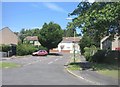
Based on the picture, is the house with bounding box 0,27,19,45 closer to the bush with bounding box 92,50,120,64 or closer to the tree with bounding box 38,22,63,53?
the tree with bounding box 38,22,63,53

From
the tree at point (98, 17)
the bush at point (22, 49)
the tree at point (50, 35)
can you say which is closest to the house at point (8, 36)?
the tree at point (50, 35)

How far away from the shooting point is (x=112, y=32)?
33.2 meters

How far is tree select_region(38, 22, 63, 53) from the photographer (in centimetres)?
8144

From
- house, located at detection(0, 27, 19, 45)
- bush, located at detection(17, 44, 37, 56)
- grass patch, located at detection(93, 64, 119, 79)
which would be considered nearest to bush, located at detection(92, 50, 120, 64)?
grass patch, located at detection(93, 64, 119, 79)

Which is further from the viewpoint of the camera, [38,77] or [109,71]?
[109,71]

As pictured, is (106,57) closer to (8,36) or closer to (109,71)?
(109,71)

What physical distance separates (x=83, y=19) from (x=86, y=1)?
3689 millimetres

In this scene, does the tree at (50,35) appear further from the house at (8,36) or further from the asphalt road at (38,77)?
the asphalt road at (38,77)

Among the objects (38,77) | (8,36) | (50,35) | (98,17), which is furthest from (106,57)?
(8,36)

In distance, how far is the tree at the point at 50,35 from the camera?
81.4 meters

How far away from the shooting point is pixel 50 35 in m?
81.2

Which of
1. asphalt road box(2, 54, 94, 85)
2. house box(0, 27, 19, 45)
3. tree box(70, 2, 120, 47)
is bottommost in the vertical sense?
asphalt road box(2, 54, 94, 85)

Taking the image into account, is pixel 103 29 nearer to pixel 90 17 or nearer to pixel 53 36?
pixel 90 17

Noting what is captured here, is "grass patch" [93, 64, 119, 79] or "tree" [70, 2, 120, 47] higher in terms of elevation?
"tree" [70, 2, 120, 47]
